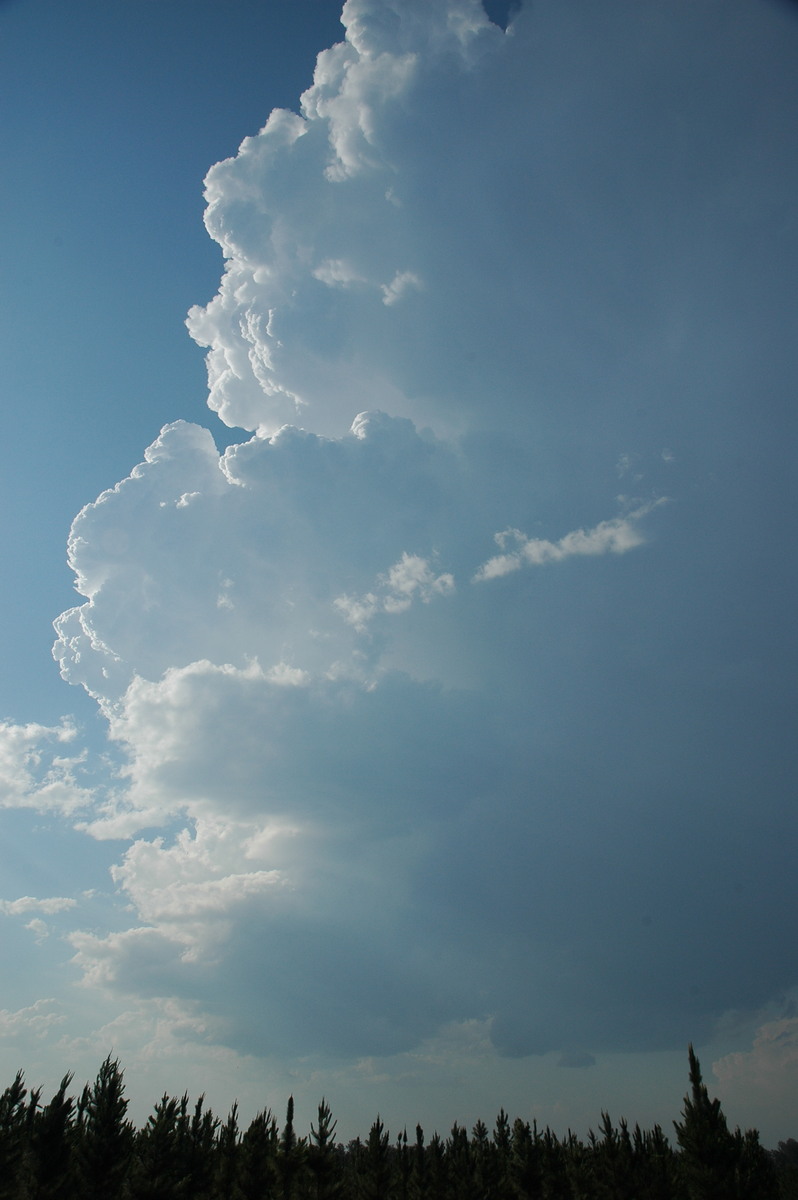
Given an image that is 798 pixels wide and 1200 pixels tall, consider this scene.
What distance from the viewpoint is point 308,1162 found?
38750 millimetres

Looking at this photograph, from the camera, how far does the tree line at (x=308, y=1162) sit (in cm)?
3047

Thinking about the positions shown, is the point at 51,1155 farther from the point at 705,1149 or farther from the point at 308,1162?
the point at 705,1149

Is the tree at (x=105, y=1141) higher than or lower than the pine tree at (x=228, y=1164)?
higher

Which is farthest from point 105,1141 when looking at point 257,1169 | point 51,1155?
point 257,1169

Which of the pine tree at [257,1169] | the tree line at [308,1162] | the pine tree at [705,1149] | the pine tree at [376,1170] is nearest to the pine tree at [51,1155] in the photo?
the tree line at [308,1162]

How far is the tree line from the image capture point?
30.5m

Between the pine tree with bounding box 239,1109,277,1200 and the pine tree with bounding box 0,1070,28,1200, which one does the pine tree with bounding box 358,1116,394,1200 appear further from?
the pine tree with bounding box 0,1070,28,1200

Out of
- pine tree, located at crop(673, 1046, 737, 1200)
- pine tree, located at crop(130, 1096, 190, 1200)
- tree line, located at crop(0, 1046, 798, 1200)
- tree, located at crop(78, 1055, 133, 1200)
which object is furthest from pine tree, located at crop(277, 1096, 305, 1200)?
pine tree, located at crop(673, 1046, 737, 1200)

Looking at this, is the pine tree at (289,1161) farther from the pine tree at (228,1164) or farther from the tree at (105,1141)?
the tree at (105,1141)

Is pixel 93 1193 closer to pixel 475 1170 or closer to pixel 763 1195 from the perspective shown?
pixel 475 1170

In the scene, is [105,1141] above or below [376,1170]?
above

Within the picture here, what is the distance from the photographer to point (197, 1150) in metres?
43.9

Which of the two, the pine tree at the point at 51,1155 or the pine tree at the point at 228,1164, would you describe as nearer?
the pine tree at the point at 51,1155

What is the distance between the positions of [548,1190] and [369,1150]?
13.7 m
